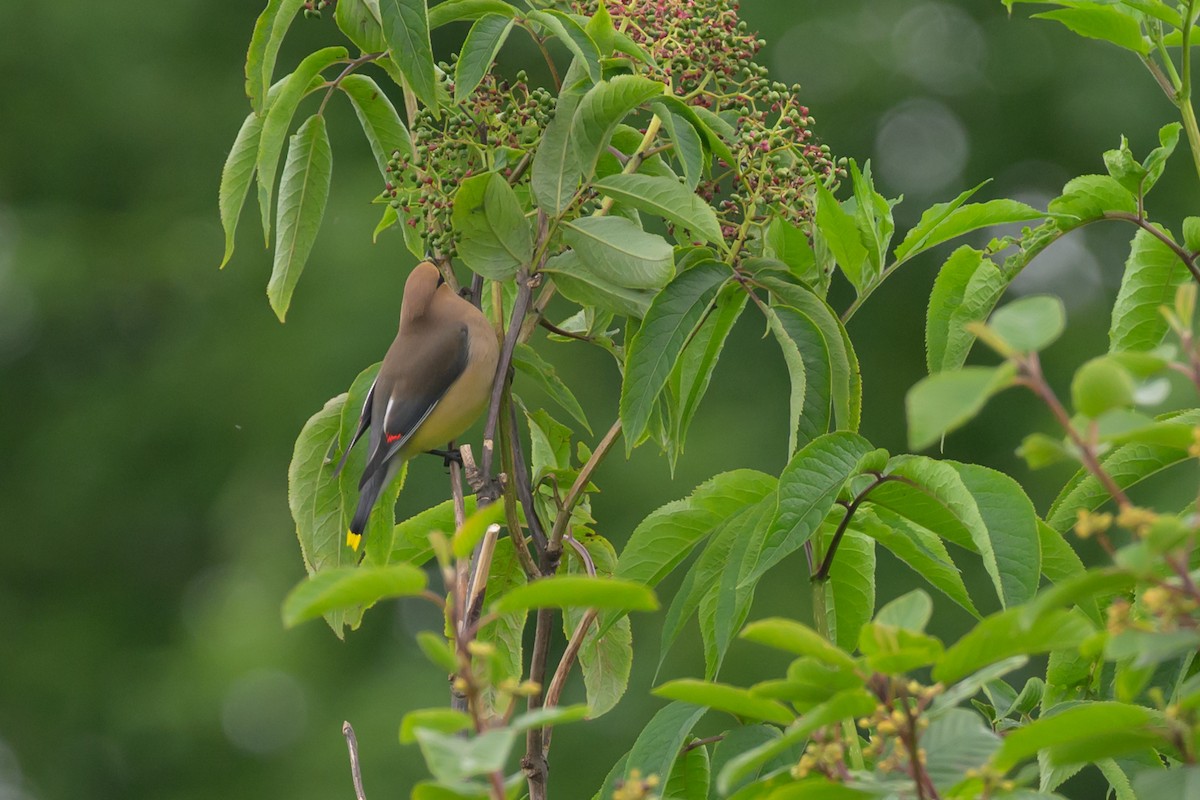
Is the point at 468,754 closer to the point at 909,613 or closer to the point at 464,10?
the point at 909,613

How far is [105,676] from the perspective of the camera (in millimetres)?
10789

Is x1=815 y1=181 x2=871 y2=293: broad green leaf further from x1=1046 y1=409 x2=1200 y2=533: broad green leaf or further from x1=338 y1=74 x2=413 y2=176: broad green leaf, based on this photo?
x1=338 y1=74 x2=413 y2=176: broad green leaf

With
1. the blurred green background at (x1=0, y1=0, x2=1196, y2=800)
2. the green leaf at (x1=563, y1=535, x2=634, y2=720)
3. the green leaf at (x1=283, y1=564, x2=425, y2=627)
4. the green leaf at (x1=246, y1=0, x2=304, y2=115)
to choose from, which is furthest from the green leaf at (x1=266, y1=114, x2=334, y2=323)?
the blurred green background at (x1=0, y1=0, x2=1196, y2=800)

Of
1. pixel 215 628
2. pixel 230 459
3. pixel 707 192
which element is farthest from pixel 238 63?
pixel 707 192

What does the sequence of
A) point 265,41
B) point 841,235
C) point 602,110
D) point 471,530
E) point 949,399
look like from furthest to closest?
point 265,41
point 841,235
point 602,110
point 471,530
point 949,399

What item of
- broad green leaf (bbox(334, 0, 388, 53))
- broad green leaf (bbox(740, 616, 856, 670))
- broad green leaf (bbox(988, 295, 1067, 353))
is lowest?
broad green leaf (bbox(740, 616, 856, 670))

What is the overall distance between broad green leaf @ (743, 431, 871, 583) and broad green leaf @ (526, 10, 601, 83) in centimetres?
50

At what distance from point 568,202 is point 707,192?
0.67ft

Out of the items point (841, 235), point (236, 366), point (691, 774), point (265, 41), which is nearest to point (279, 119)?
point (265, 41)

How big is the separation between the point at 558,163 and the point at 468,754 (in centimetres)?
104

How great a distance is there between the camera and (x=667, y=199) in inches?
Answer: 69.7

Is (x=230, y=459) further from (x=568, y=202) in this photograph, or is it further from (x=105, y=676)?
(x=568, y=202)

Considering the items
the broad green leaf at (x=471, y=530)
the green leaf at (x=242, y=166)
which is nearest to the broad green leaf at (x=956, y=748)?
the broad green leaf at (x=471, y=530)

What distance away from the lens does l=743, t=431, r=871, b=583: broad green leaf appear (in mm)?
1529
